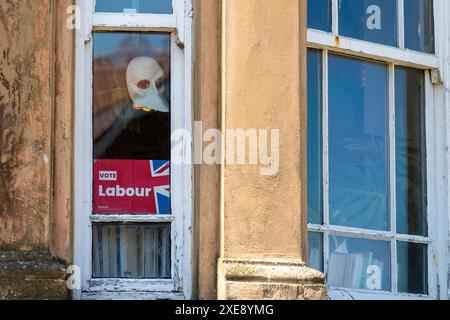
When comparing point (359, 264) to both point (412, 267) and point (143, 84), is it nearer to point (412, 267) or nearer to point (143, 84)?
point (412, 267)

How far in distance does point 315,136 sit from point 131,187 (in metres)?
1.01

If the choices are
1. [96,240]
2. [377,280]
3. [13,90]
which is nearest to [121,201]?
[96,240]

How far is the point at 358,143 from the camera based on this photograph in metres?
7.07

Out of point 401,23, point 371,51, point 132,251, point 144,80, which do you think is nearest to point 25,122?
point 144,80

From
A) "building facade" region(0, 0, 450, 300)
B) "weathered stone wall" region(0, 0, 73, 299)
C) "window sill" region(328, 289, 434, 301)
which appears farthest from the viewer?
"window sill" region(328, 289, 434, 301)

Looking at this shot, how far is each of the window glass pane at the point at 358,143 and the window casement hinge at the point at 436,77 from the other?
0.30 meters

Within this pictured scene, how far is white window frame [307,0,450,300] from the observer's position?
271 inches

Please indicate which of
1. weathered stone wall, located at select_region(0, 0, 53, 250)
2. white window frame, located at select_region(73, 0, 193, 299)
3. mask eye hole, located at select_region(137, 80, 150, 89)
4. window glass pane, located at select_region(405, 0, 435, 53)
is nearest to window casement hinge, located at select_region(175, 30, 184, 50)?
white window frame, located at select_region(73, 0, 193, 299)

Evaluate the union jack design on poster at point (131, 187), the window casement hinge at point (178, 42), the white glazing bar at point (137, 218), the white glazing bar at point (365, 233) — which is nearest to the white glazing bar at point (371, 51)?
the window casement hinge at point (178, 42)

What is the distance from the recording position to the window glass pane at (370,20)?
23.2ft

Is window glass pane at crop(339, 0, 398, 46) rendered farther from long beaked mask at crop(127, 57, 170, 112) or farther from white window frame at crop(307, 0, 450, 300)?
long beaked mask at crop(127, 57, 170, 112)

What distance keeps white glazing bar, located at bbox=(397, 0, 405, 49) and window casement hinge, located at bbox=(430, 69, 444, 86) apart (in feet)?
0.79

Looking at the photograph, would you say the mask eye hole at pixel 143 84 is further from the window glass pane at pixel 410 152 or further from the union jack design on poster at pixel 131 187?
the window glass pane at pixel 410 152
